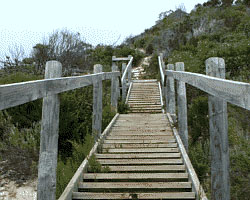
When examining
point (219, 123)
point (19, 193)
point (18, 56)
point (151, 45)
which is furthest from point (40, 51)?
point (151, 45)

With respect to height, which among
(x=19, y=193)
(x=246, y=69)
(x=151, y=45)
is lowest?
(x=19, y=193)

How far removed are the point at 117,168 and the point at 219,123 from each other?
1.41 m

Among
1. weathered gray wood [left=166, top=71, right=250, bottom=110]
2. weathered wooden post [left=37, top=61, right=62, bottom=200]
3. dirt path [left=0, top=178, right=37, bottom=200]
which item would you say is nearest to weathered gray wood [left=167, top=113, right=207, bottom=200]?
weathered gray wood [left=166, top=71, right=250, bottom=110]

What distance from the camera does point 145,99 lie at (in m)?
7.82

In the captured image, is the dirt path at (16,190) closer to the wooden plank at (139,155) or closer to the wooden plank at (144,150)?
the wooden plank at (139,155)

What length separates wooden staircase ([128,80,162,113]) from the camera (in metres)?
6.99

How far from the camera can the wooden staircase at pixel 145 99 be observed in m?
6.99

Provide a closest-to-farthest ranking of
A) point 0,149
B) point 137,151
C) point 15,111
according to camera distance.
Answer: point 137,151 < point 0,149 < point 15,111

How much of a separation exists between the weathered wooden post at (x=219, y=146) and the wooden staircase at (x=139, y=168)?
1.41 feet

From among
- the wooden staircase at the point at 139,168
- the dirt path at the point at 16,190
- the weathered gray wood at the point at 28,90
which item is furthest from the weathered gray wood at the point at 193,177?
the dirt path at the point at 16,190

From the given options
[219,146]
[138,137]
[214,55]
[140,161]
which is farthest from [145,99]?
[219,146]

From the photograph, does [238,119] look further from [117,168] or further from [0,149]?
[0,149]

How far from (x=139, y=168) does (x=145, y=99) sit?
5.29 meters

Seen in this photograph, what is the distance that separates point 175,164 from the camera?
9.36 feet
